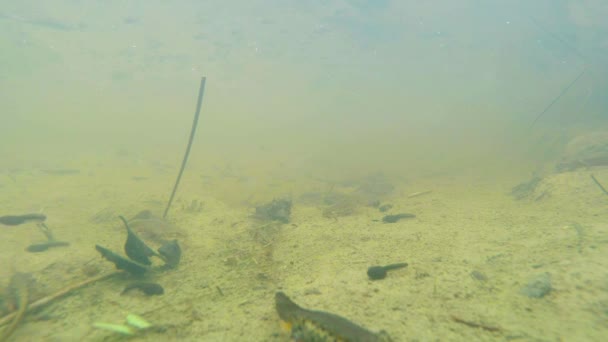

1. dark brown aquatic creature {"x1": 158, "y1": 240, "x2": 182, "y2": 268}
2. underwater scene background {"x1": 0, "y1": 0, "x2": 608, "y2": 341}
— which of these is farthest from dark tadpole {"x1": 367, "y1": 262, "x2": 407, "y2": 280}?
dark brown aquatic creature {"x1": 158, "y1": 240, "x2": 182, "y2": 268}

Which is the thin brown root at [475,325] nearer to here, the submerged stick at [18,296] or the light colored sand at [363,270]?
the light colored sand at [363,270]

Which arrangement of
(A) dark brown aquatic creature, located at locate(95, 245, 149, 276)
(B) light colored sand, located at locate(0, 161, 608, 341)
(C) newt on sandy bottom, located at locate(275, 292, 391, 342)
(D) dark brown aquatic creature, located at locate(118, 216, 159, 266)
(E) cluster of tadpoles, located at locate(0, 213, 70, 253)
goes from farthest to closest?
(E) cluster of tadpoles, located at locate(0, 213, 70, 253), (D) dark brown aquatic creature, located at locate(118, 216, 159, 266), (A) dark brown aquatic creature, located at locate(95, 245, 149, 276), (B) light colored sand, located at locate(0, 161, 608, 341), (C) newt on sandy bottom, located at locate(275, 292, 391, 342)

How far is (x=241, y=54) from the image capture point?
34.9 m

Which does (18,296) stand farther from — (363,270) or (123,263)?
(363,270)

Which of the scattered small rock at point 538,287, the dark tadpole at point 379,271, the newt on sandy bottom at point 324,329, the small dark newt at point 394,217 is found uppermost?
the newt on sandy bottom at point 324,329

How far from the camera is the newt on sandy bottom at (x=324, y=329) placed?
58.7 inches

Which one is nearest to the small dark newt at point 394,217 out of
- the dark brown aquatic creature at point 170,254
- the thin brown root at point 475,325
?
the thin brown root at point 475,325

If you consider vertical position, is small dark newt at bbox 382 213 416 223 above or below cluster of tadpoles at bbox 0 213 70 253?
below

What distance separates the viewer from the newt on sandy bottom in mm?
1492

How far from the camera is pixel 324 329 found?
154cm

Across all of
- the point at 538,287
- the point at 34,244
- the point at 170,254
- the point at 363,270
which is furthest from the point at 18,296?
the point at 538,287

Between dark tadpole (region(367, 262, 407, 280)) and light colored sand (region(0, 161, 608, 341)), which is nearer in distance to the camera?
light colored sand (region(0, 161, 608, 341))

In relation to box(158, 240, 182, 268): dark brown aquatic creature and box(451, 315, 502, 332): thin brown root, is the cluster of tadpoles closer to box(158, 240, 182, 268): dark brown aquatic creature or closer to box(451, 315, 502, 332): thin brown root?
box(158, 240, 182, 268): dark brown aquatic creature

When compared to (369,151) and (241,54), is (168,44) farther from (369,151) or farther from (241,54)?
(369,151)
